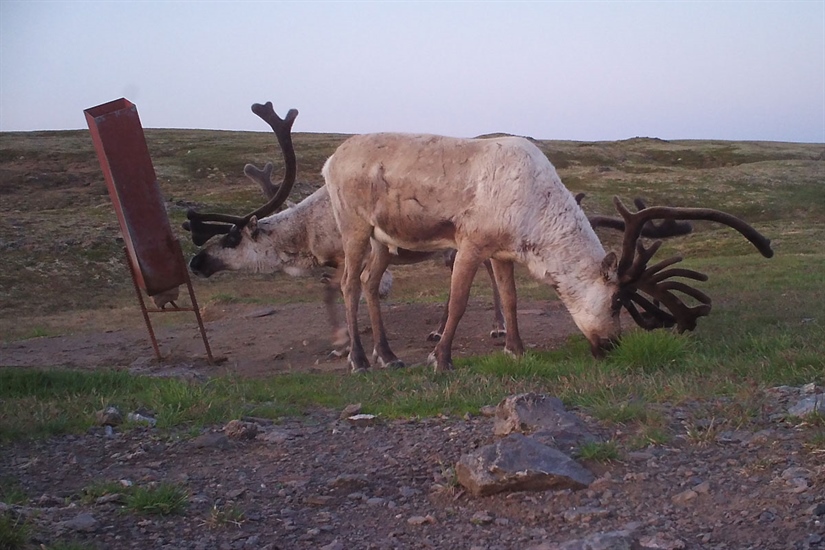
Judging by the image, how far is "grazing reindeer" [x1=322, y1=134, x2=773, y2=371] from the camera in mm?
7680

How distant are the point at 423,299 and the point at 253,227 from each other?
4.84 m

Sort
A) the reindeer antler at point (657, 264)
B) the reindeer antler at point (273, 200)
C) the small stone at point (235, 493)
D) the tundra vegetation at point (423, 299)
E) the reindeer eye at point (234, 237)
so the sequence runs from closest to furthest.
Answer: the small stone at point (235, 493) → the tundra vegetation at point (423, 299) → the reindeer antler at point (657, 264) → the reindeer antler at point (273, 200) → the reindeer eye at point (234, 237)

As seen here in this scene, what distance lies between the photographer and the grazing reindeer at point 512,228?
7680mm

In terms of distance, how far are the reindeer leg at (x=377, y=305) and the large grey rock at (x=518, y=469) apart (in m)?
4.40

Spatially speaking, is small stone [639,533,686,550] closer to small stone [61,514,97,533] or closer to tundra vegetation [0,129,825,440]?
tundra vegetation [0,129,825,440]

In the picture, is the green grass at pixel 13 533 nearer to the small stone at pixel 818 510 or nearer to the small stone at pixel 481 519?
the small stone at pixel 481 519

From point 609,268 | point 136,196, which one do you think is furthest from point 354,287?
point 609,268

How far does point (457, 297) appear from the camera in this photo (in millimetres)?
8055

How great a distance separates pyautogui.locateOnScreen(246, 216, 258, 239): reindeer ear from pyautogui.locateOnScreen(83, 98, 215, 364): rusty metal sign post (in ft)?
4.12

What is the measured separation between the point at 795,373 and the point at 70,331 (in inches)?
449

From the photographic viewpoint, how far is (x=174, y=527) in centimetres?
380

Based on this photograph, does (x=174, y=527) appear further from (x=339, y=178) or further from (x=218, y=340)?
(x=218, y=340)

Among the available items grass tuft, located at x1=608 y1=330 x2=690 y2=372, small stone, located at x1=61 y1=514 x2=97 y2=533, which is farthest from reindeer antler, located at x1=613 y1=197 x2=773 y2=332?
small stone, located at x1=61 y1=514 x2=97 y2=533

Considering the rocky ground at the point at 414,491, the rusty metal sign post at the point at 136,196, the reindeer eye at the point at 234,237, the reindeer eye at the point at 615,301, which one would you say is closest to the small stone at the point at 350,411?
the rocky ground at the point at 414,491
